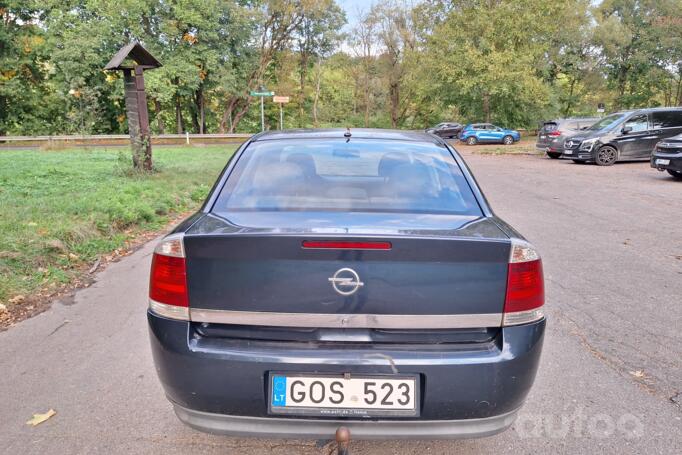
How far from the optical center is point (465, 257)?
6.28ft

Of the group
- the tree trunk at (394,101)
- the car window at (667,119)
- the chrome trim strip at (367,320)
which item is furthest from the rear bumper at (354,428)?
the tree trunk at (394,101)

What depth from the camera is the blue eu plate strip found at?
74.6 inches

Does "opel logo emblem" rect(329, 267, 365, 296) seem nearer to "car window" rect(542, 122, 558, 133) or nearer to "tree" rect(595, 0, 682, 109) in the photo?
"car window" rect(542, 122, 558, 133)

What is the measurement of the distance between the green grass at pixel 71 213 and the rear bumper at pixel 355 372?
3.23 meters

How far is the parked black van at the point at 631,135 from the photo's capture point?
1638 centimetres

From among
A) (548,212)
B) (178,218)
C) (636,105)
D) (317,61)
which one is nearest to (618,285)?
(548,212)

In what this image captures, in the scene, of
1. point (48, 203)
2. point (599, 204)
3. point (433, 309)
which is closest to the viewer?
point (433, 309)

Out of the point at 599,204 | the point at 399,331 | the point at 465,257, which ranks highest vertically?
the point at 465,257

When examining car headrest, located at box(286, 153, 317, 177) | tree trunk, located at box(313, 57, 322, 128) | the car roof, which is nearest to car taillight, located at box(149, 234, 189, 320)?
car headrest, located at box(286, 153, 317, 177)

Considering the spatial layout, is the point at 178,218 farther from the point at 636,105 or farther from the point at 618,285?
the point at 636,105

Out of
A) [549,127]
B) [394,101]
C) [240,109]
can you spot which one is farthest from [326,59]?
[549,127]

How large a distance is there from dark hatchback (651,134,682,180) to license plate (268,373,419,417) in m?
13.4

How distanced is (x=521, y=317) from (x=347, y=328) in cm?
72

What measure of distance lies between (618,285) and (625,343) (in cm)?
145
